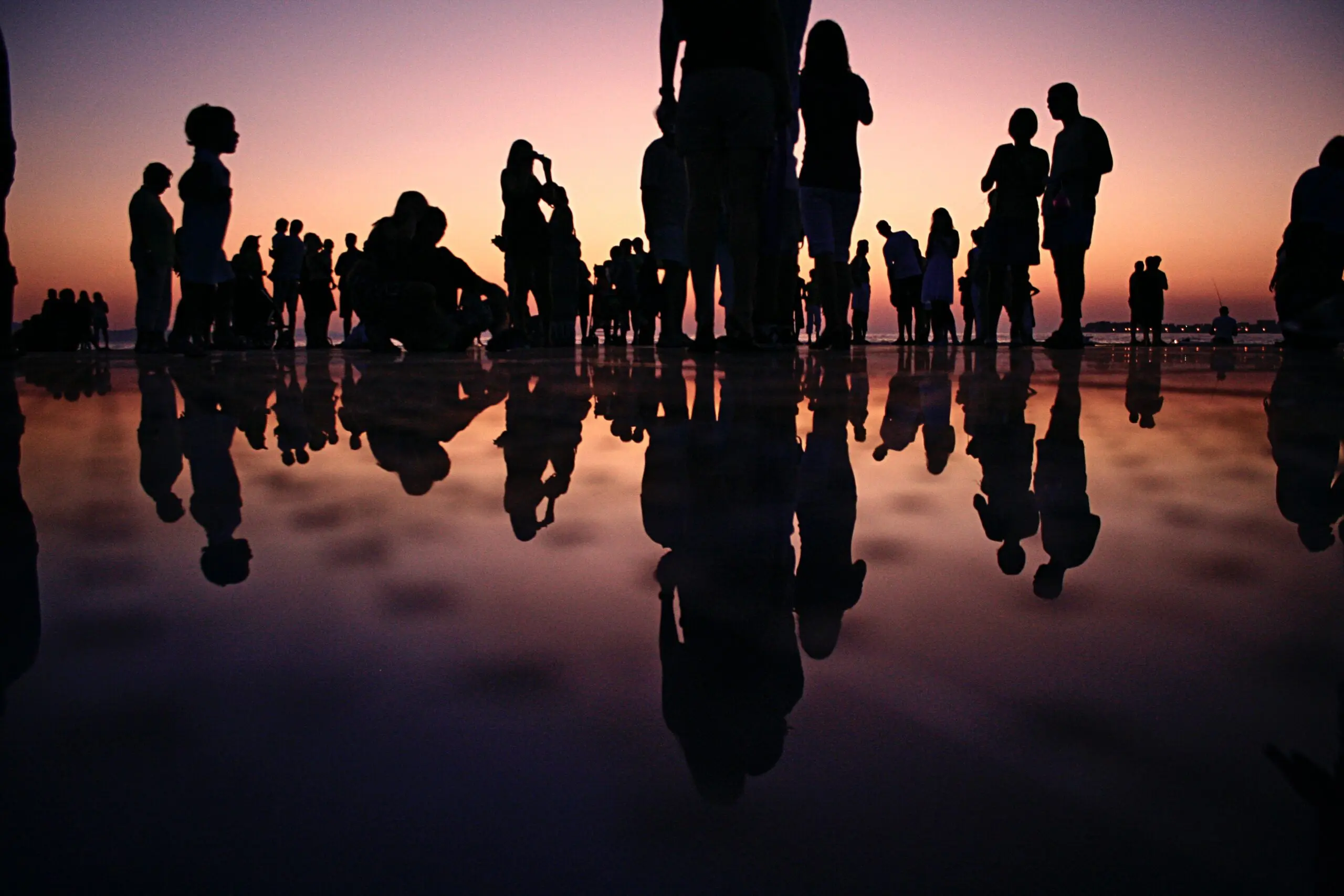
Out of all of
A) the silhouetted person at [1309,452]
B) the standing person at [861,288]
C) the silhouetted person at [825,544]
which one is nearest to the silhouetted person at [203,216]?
the silhouetted person at [825,544]

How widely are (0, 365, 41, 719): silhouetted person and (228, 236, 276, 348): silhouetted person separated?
1073cm

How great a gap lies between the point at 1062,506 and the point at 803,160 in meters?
5.54

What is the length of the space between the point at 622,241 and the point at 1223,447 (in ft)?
46.7

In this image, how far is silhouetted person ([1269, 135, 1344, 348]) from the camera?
231 inches

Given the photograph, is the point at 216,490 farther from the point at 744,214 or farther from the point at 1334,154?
the point at 1334,154

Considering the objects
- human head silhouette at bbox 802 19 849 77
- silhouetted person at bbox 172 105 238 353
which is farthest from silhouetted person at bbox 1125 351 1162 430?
silhouetted person at bbox 172 105 238 353

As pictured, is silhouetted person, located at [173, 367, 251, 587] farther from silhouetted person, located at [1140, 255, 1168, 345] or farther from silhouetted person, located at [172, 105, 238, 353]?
silhouetted person, located at [1140, 255, 1168, 345]

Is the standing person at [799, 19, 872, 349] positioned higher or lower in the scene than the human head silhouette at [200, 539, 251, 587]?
higher

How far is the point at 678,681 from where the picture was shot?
52 centimetres

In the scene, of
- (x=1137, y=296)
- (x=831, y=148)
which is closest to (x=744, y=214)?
(x=831, y=148)

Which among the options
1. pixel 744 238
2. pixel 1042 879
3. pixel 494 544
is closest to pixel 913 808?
pixel 1042 879

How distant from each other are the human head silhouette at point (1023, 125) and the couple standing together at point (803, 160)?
1.5 inches

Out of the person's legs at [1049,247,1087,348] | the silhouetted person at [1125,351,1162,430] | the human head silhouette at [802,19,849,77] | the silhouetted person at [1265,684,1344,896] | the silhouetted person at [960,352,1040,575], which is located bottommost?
the silhouetted person at [1265,684,1344,896]

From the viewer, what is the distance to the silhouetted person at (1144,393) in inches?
77.7
